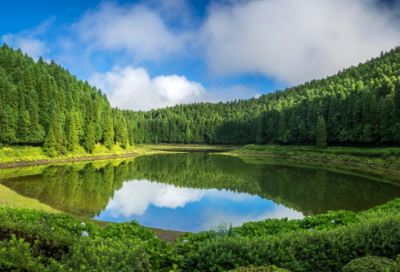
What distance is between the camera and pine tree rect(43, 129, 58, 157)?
44.7 metres

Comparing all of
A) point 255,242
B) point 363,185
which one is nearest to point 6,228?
point 255,242

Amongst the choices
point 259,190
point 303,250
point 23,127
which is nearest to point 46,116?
point 23,127

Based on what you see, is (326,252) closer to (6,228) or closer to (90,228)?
(90,228)

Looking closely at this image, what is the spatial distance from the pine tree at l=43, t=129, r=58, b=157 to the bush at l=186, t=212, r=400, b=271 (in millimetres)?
48344

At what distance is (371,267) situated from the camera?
3812mm

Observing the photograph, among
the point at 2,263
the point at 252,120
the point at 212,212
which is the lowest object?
the point at 212,212

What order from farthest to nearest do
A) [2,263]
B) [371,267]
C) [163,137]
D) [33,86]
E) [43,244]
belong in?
[163,137]
[33,86]
[43,244]
[371,267]
[2,263]

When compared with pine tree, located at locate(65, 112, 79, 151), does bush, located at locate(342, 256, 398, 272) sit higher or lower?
lower

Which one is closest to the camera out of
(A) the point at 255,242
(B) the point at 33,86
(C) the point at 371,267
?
(C) the point at 371,267

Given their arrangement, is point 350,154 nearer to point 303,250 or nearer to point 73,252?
point 303,250

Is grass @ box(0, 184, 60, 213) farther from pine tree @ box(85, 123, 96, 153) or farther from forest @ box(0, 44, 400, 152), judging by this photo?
pine tree @ box(85, 123, 96, 153)

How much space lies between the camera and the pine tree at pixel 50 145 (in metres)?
44.7

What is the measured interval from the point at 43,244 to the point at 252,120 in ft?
332

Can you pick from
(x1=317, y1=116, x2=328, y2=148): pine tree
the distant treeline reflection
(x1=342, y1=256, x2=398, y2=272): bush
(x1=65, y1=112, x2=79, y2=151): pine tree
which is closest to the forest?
(x1=317, y1=116, x2=328, y2=148): pine tree
